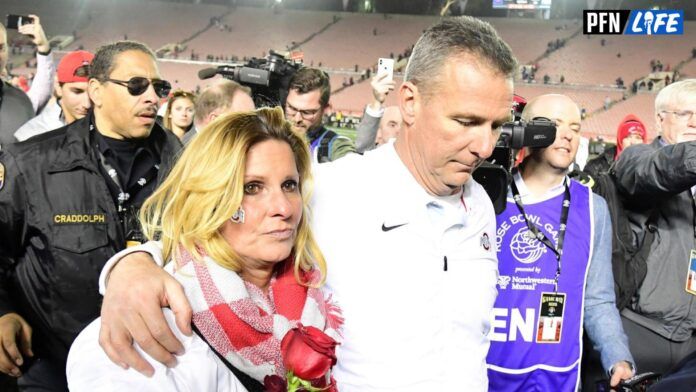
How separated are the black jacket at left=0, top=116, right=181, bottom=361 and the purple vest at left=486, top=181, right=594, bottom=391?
1533 mm

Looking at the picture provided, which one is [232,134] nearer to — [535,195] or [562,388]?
[535,195]

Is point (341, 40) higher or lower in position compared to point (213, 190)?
higher

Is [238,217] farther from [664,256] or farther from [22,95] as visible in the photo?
[22,95]

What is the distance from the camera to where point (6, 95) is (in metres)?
4.04

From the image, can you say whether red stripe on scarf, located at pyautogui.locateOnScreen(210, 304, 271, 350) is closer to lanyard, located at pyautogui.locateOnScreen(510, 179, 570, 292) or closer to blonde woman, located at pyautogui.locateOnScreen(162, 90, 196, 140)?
lanyard, located at pyautogui.locateOnScreen(510, 179, 570, 292)

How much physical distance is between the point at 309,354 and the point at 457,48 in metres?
0.77

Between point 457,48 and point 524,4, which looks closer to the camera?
point 457,48

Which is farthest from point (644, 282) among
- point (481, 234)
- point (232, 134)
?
point (232, 134)

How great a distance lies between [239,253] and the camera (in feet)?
4.63

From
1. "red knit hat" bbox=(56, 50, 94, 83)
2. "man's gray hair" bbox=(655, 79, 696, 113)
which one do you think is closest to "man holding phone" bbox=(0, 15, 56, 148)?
"red knit hat" bbox=(56, 50, 94, 83)

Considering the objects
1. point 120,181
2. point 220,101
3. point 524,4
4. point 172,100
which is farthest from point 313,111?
point 524,4

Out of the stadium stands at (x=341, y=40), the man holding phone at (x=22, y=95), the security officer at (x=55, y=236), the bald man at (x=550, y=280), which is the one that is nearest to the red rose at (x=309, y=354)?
the security officer at (x=55, y=236)

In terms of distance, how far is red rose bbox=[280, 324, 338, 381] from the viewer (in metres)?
1.17

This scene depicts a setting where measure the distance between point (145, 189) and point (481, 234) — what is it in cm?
144
